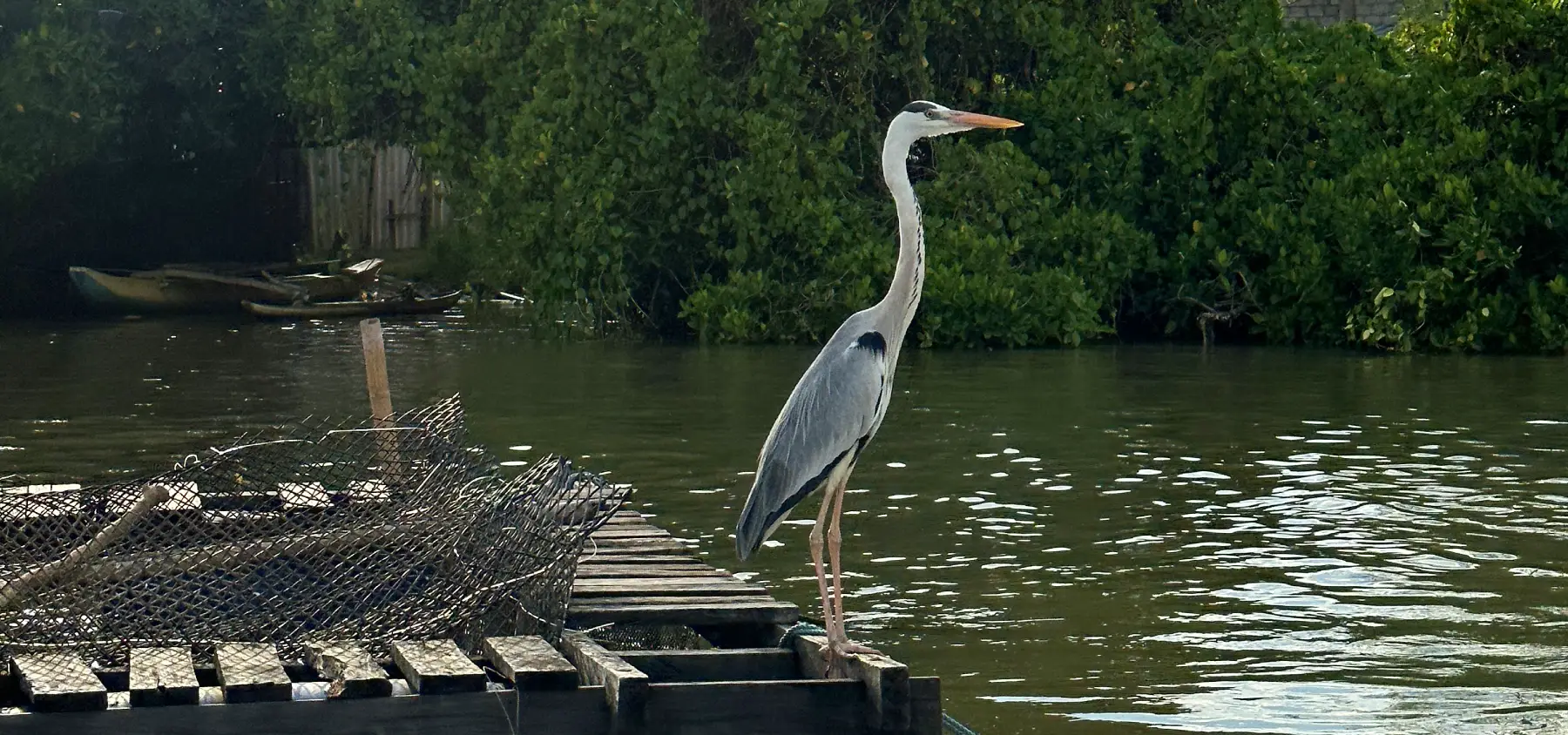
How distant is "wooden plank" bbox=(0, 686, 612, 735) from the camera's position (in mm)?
5952

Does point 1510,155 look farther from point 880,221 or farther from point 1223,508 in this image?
point 1223,508

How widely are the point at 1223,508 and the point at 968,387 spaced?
5.96 metres

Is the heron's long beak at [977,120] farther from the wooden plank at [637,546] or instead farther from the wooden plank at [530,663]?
the wooden plank at [530,663]

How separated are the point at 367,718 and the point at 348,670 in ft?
0.63

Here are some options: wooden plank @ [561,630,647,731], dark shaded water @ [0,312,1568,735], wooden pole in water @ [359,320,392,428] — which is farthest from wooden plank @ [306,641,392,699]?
wooden pole in water @ [359,320,392,428]

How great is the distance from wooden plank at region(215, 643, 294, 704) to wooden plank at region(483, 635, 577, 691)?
0.61 metres

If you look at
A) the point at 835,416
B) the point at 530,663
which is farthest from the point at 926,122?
the point at 530,663

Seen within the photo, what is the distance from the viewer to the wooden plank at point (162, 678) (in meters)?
5.96

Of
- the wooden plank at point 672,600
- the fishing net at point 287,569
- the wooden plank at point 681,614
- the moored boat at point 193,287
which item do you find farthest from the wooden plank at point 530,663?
the moored boat at point 193,287

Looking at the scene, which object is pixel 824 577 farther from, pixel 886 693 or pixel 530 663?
pixel 530 663

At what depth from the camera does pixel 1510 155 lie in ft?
64.8

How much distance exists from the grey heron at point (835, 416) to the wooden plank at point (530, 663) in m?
0.76

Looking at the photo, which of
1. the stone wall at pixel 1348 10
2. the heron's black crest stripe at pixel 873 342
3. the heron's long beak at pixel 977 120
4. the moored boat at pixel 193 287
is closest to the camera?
the heron's black crest stripe at pixel 873 342

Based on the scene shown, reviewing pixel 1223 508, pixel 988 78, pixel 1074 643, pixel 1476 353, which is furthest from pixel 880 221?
pixel 1074 643
